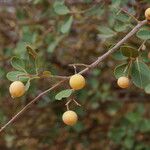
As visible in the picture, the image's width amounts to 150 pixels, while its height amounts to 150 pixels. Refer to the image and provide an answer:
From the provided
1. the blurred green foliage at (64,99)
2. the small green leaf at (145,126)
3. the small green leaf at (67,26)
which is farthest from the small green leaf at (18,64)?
the small green leaf at (145,126)

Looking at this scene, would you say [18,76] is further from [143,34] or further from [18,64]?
[143,34]

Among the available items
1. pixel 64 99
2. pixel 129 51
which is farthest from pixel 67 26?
pixel 129 51

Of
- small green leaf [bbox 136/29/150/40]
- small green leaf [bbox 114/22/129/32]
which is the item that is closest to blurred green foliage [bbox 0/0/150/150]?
small green leaf [bbox 114/22/129/32]

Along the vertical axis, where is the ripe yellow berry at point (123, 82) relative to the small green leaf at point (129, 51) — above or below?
below

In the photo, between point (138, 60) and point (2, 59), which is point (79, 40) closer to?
point (2, 59)

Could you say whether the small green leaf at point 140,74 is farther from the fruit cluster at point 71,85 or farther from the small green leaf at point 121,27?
the small green leaf at point 121,27

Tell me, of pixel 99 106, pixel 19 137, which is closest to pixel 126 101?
pixel 99 106

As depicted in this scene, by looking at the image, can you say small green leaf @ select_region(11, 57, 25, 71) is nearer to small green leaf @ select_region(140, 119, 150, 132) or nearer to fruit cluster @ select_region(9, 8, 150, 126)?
fruit cluster @ select_region(9, 8, 150, 126)
